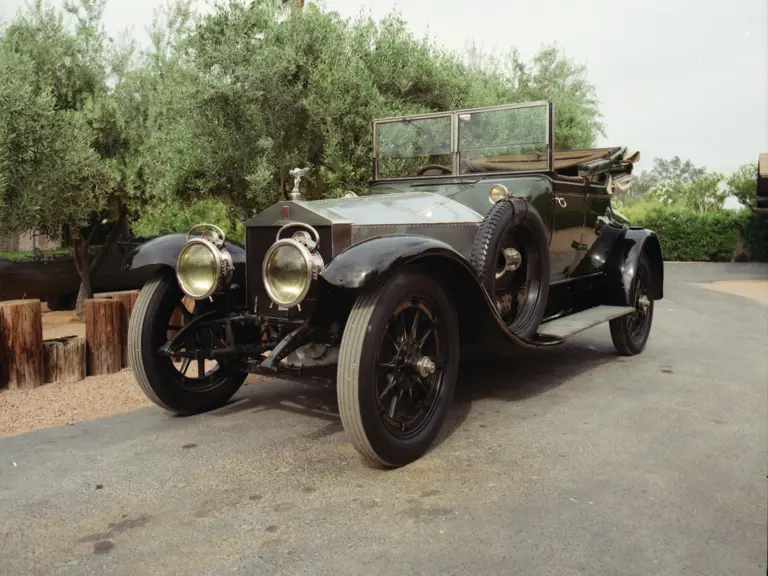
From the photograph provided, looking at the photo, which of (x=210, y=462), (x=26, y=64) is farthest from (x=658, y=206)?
(x=210, y=462)

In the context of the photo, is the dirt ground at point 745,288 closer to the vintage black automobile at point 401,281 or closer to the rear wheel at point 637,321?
the rear wheel at point 637,321

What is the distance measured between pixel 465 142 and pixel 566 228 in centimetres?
100

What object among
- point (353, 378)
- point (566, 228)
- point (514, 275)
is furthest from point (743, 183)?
point (353, 378)

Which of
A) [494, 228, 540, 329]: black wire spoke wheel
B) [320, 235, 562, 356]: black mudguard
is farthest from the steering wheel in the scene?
[320, 235, 562, 356]: black mudguard

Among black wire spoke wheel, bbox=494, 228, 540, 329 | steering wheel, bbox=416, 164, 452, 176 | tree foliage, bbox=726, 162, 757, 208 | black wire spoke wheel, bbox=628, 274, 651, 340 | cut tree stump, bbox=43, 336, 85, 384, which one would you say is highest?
tree foliage, bbox=726, 162, 757, 208

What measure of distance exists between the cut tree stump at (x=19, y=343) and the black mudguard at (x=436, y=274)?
2640 millimetres

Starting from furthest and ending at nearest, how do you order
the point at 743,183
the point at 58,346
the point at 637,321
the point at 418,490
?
the point at 743,183
the point at 637,321
the point at 58,346
the point at 418,490

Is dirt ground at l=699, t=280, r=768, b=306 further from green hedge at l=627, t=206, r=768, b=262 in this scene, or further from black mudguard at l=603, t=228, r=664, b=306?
green hedge at l=627, t=206, r=768, b=262

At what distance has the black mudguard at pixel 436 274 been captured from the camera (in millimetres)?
2859

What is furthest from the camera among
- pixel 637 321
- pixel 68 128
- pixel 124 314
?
pixel 68 128

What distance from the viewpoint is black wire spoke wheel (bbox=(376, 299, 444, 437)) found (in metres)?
3.10

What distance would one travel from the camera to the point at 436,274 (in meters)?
3.40

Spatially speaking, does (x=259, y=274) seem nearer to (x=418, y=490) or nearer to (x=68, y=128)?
(x=418, y=490)

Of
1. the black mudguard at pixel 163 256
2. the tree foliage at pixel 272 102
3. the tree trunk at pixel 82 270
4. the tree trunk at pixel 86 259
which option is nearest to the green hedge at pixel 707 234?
the tree foliage at pixel 272 102
